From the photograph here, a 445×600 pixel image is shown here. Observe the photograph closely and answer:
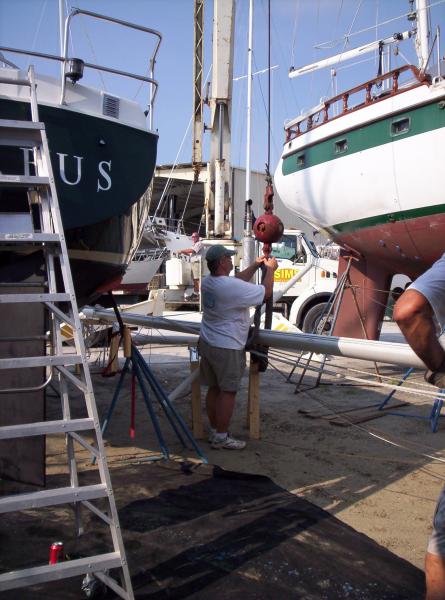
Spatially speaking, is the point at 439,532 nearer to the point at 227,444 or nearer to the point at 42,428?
the point at 42,428

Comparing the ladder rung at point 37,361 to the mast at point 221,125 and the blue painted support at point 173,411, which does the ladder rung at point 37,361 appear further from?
the mast at point 221,125

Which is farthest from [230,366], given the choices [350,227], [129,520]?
[350,227]

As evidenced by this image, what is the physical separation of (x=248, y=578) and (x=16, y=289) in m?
2.05

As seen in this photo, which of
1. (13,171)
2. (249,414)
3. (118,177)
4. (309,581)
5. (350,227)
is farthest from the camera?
(350,227)

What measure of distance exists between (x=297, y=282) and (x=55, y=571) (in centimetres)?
1120

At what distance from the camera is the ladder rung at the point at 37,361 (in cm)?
240

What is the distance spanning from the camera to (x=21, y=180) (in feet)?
9.72

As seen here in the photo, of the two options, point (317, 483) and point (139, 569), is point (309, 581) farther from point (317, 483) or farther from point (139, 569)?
point (317, 483)

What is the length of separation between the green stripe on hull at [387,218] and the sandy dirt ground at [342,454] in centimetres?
228

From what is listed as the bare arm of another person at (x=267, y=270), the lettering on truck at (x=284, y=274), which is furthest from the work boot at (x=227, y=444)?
the lettering on truck at (x=284, y=274)

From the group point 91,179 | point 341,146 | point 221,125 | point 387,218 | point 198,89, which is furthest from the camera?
point 198,89

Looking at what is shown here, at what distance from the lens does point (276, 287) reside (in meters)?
13.5

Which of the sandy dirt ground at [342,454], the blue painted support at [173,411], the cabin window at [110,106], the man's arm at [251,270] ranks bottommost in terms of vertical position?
the sandy dirt ground at [342,454]

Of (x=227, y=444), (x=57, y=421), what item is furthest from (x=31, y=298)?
(x=227, y=444)
